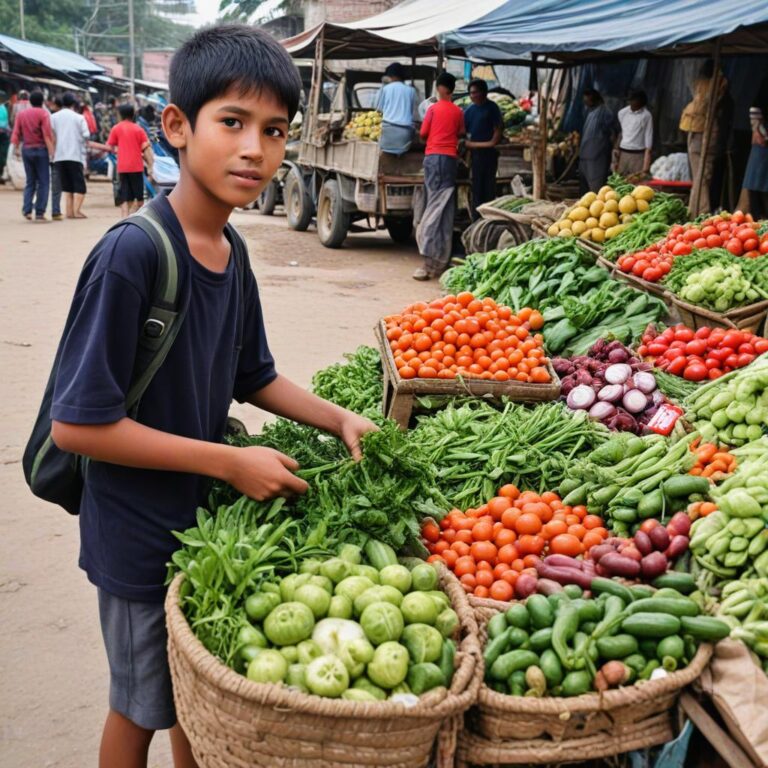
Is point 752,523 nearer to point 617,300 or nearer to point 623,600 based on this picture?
point 623,600

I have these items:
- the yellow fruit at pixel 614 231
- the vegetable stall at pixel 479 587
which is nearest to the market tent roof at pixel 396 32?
the yellow fruit at pixel 614 231

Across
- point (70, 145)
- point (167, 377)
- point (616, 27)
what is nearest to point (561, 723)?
point (167, 377)

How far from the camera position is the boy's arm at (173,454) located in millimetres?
1904

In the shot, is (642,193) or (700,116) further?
(700,116)

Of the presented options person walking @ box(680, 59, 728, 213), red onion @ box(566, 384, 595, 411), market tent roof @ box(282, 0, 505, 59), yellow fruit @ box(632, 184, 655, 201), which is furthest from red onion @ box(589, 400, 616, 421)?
market tent roof @ box(282, 0, 505, 59)

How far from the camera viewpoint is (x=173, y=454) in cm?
198

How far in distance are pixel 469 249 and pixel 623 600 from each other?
8.98 metres

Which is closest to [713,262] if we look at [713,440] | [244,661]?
[713,440]

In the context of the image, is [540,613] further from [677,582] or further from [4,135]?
[4,135]

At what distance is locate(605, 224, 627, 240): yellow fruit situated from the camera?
8055 millimetres

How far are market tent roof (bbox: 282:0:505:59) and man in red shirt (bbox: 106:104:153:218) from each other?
3050 mm

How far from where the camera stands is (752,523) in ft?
8.81

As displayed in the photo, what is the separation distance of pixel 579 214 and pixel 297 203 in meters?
8.84

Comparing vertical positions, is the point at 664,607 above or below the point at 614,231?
below
